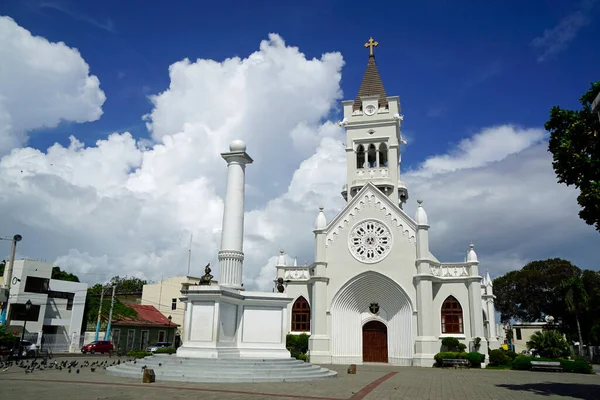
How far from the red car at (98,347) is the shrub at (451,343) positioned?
26.8m

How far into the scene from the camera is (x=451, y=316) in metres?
33.5

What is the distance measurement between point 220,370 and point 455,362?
18942 millimetres

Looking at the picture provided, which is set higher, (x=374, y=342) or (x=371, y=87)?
(x=371, y=87)

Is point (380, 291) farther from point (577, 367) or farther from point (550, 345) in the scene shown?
point (550, 345)

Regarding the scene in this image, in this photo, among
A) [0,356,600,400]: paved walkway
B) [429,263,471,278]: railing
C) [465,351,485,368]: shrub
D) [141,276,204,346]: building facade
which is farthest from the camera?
[141,276,204,346]: building facade

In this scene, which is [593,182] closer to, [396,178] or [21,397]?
[21,397]

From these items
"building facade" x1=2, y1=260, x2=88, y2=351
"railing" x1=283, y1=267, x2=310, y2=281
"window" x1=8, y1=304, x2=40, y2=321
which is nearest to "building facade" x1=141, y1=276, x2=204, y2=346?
"building facade" x1=2, y1=260, x2=88, y2=351

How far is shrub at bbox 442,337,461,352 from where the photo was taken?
31783 millimetres

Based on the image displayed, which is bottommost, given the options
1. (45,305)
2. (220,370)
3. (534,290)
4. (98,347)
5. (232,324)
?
(98,347)

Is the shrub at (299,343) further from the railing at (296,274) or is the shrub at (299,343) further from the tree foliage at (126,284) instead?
the tree foliage at (126,284)

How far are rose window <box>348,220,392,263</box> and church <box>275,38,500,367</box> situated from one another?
0.07 meters

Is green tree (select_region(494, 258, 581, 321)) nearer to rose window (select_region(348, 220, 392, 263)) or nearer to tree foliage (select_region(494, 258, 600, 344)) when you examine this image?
tree foliage (select_region(494, 258, 600, 344))

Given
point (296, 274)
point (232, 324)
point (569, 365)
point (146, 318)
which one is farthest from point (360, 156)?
point (146, 318)

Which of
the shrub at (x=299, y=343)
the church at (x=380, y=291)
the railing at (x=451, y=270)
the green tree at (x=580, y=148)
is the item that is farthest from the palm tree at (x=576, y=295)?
the green tree at (x=580, y=148)
